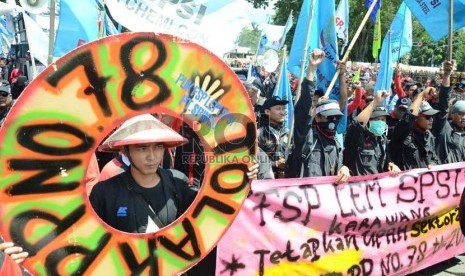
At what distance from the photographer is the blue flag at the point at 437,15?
18.9 feet

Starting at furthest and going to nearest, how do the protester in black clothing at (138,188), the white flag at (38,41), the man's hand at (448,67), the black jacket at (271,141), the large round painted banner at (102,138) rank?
1. the white flag at (38,41)
2. the man's hand at (448,67)
3. the black jacket at (271,141)
4. the protester in black clothing at (138,188)
5. the large round painted banner at (102,138)

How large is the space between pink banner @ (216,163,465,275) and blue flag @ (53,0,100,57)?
124 inches

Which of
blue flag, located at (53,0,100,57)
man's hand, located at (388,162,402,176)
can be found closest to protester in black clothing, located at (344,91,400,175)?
man's hand, located at (388,162,402,176)

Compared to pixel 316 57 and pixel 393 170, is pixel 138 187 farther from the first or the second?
pixel 393 170

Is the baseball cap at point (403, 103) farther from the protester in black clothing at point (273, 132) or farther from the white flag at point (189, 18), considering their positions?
the white flag at point (189, 18)

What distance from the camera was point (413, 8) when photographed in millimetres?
5984

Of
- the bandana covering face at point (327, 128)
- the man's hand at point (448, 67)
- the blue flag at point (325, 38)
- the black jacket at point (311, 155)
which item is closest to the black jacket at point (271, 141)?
the black jacket at point (311, 155)

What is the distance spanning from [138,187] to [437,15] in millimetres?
4991

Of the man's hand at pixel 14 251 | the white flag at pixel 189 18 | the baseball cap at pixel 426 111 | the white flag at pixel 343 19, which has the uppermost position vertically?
the white flag at pixel 343 19

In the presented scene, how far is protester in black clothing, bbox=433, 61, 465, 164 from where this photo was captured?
16.7 feet

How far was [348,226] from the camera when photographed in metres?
3.90

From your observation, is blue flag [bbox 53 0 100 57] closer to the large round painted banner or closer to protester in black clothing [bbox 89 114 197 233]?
protester in black clothing [bbox 89 114 197 233]

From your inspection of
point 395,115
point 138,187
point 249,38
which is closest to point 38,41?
point 138,187

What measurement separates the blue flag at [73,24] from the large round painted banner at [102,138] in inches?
150
